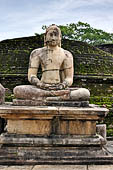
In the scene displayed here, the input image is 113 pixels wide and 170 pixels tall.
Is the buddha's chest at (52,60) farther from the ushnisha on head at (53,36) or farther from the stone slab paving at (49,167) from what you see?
the stone slab paving at (49,167)

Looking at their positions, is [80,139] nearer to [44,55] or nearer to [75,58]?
[44,55]

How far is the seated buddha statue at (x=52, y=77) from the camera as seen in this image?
438 cm

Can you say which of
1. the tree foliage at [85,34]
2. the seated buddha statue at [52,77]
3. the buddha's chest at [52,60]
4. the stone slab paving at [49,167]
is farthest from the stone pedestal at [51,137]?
the tree foliage at [85,34]

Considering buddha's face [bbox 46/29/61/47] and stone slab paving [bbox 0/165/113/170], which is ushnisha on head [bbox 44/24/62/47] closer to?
buddha's face [bbox 46/29/61/47]

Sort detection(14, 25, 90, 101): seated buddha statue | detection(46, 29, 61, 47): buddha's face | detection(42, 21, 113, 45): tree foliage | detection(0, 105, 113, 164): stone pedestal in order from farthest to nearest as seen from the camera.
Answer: detection(42, 21, 113, 45): tree foliage, detection(46, 29, 61, 47): buddha's face, detection(14, 25, 90, 101): seated buddha statue, detection(0, 105, 113, 164): stone pedestal

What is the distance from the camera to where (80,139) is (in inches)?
147

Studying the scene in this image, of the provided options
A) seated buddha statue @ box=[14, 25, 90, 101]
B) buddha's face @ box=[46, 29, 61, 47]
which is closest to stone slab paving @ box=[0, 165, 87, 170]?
seated buddha statue @ box=[14, 25, 90, 101]

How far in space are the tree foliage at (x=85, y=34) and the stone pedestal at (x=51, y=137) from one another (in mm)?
26339

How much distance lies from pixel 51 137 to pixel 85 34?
2954 cm

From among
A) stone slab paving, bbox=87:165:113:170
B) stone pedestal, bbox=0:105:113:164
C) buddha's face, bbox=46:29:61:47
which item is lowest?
stone slab paving, bbox=87:165:113:170

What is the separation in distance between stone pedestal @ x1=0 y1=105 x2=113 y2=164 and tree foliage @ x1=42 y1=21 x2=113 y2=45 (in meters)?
26.3

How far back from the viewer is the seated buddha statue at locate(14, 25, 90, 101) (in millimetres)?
4375

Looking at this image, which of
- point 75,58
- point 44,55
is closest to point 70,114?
point 44,55

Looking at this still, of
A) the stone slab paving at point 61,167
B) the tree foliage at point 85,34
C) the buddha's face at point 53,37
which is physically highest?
the tree foliage at point 85,34
